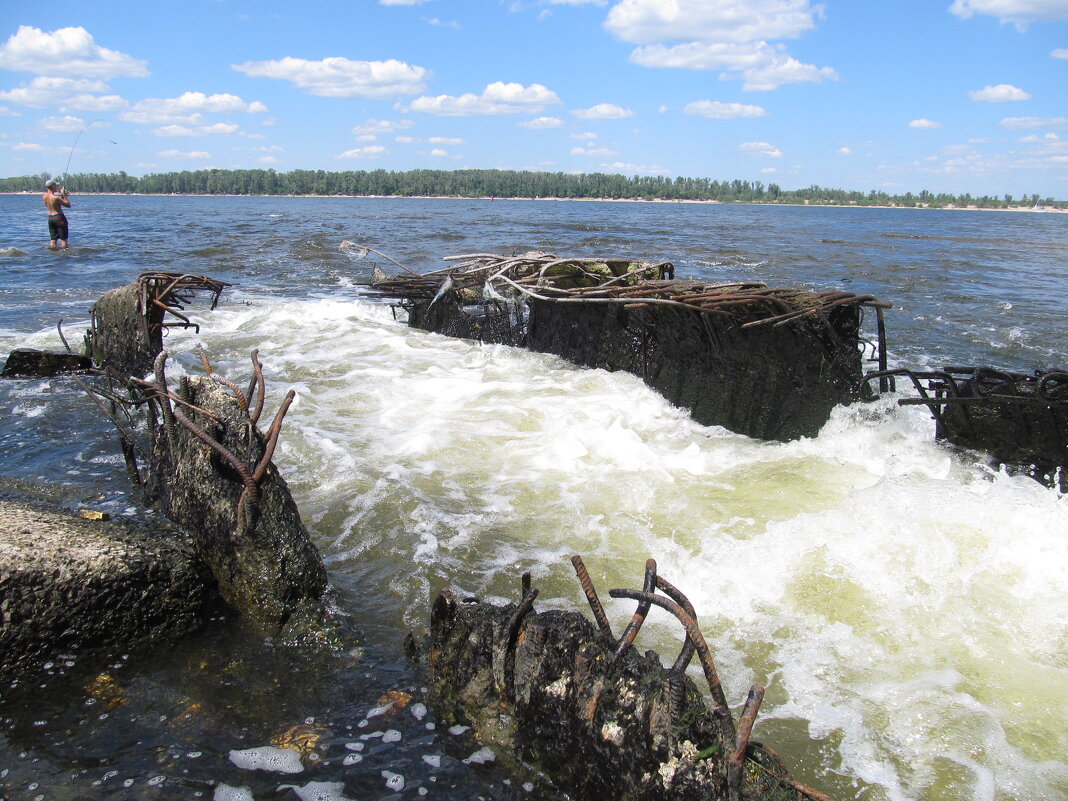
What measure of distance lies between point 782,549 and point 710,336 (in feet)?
8.47

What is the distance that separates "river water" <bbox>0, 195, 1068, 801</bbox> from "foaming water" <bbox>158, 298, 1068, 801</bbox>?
2 cm

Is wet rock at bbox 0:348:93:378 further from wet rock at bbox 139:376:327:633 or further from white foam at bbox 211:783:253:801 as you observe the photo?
white foam at bbox 211:783:253:801

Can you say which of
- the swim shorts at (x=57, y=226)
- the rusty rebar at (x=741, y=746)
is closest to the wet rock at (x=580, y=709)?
the rusty rebar at (x=741, y=746)

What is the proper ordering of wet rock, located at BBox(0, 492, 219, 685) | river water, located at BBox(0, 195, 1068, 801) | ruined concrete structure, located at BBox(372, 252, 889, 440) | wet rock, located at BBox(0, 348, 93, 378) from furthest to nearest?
wet rock, located at BBox(0, 348, 93, 378) → ruined concrete structure, located at BBox(372, 252, 889, 440) → wet rock, located at BBox(0, 492, 219, 685) → river water, located at BBox(0, 195, 1068, 801)

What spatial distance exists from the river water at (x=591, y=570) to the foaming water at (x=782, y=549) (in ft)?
0.06

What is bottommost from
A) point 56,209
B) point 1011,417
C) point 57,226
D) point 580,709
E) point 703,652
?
point 580,709

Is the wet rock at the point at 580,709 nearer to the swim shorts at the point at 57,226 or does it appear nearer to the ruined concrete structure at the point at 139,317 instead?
the ruined concrete structure at the point at 139,317

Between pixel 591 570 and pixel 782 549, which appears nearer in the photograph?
pixel 591 570

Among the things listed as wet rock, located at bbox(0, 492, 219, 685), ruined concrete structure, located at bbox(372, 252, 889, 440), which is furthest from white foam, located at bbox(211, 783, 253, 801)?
ruined concrete structure, located at bbox(372, 252, 889, 440)

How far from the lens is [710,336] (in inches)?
253

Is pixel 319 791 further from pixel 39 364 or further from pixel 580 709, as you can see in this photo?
pixel 39 364

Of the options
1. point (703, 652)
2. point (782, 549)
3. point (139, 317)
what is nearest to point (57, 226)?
point (139, 317)

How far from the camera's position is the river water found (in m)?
2.66

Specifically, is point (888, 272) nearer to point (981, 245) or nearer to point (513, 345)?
point (513, 345)
